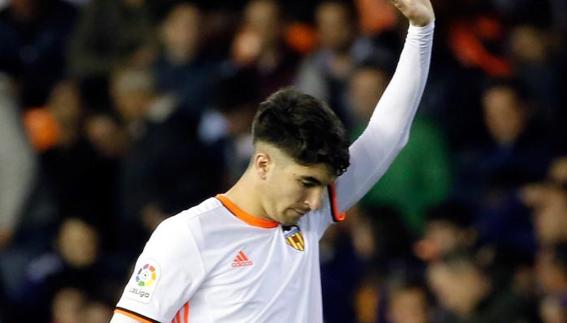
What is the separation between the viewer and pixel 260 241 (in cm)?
484

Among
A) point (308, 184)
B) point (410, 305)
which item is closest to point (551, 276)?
point (410, 305)

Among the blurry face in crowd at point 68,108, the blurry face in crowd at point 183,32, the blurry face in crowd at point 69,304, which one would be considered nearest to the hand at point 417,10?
the blurry face in crowd at point 69,304

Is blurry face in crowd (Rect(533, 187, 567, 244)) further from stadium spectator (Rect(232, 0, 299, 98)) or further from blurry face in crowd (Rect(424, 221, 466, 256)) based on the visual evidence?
stadium spectator (Rect(232, 0, 299, 98))

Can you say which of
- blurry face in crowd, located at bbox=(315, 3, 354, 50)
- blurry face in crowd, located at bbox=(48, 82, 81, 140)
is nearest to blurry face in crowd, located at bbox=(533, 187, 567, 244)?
blurry face in crowd, located at bbox=(315, 3, 354, 50)

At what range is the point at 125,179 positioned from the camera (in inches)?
386

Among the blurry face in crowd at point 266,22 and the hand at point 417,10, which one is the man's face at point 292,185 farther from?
the blurry face in crowd at point 266,22

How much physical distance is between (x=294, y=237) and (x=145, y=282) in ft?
1.79

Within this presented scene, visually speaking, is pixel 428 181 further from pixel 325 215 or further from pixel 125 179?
pixel 325 215

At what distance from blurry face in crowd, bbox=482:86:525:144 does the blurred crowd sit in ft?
0.04

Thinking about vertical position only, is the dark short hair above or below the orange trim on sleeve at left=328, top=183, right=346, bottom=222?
above

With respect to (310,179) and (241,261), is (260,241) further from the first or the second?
(310,179)

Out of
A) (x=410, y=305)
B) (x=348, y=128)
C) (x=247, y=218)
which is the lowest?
(x=410, y=305)

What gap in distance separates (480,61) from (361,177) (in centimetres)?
484

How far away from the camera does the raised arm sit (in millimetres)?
5121
